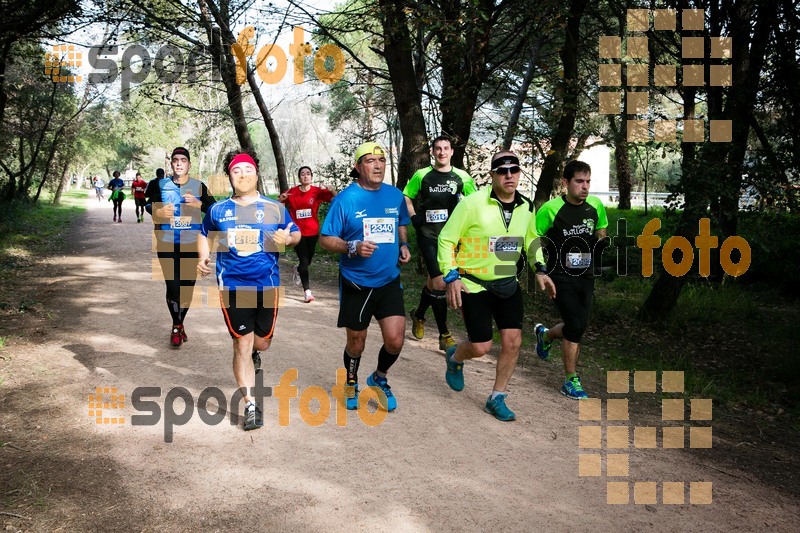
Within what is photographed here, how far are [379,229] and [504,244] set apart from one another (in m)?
1.14

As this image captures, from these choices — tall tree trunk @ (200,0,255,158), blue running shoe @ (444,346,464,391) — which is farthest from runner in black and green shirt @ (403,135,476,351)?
tall tree trunk @ (200,0,255,158)

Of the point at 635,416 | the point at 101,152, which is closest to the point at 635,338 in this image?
the point at 635,416

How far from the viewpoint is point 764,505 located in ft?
14.7

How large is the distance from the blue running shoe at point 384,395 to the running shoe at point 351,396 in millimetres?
218

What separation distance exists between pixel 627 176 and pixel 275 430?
26.7 m

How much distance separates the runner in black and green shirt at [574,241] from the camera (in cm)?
617

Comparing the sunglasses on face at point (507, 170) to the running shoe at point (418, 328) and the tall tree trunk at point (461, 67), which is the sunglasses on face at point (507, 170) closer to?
the running shoe at point (418, 328)

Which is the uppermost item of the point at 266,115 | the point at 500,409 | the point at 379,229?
the point at 266,115

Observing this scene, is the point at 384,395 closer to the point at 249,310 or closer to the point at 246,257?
the point at 249,310

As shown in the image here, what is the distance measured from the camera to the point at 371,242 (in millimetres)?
5191

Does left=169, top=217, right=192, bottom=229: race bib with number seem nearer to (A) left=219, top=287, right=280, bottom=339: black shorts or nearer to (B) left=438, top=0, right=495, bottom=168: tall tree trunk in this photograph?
(A) left=219, top=287, right=280, bottom=339: black shorts

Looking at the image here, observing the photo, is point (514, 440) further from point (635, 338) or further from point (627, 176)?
point (627, 176)

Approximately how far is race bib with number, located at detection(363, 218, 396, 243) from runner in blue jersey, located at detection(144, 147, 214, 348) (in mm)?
2842

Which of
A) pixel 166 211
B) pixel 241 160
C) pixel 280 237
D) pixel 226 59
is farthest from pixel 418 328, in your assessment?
pixel 226 59
